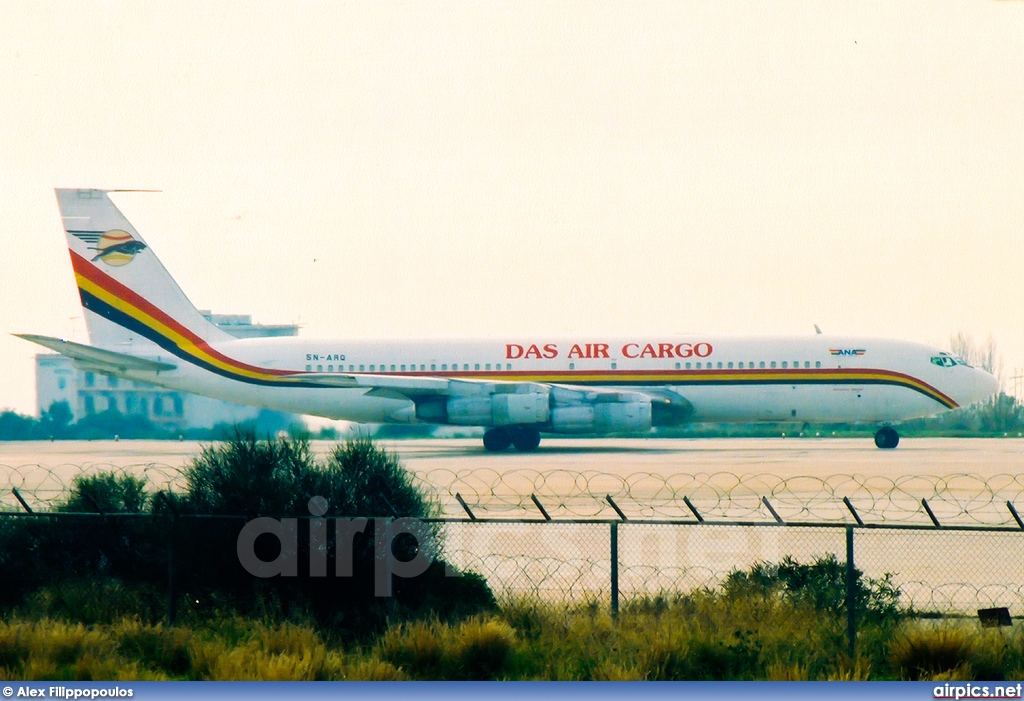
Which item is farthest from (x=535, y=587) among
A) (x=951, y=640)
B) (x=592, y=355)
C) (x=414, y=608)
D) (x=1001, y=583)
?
(x=592, y=355)

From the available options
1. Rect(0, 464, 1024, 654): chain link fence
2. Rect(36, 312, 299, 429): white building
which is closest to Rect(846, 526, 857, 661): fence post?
Rect(0, 464, 1024, 654): chain link fence

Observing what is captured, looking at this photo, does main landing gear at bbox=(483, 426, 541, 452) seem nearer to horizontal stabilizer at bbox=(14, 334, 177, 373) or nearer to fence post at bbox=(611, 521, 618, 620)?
horizontal stabilizer at bbox=(14, 334, 177, 373)

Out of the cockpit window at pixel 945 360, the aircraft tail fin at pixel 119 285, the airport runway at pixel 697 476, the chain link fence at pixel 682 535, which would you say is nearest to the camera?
the chain link fence at pixel 682 535

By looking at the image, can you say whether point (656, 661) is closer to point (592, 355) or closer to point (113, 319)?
point (592, 355)

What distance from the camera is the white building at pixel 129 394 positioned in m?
65.2

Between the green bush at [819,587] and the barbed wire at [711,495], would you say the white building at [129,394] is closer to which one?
the barbed wire at [711,495]

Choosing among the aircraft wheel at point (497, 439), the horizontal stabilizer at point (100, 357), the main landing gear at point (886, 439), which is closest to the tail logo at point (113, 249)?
the horizontal stabilizer at point (100, 357)

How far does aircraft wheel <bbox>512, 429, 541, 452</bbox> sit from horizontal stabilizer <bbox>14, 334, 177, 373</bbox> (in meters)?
12.0

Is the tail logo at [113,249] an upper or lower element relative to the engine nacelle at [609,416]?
upper

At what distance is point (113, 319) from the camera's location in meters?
39.5

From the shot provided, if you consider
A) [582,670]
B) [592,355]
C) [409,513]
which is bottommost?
[582,670]

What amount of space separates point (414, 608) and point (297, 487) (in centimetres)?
218

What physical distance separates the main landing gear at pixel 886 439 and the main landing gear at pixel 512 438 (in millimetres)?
10859

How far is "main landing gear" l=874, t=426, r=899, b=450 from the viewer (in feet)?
121
